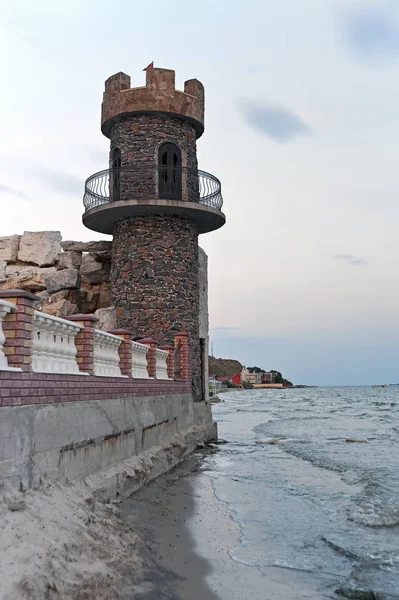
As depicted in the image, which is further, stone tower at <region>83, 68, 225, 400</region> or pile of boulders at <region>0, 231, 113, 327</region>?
pile of boulders at <region>0, 231, 113, 327</region>

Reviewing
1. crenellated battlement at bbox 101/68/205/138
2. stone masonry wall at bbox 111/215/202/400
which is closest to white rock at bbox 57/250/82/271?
stone masonry wall at bbox 111/215/202/400

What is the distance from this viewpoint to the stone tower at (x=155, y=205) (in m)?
19.7

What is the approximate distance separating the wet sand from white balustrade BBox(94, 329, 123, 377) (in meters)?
2.15

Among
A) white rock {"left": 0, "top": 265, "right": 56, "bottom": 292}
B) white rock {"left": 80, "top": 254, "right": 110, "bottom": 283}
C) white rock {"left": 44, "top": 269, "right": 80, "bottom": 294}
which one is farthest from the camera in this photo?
white rock {"left": 0, "top": 265, "right": 56, "bottom": 292}

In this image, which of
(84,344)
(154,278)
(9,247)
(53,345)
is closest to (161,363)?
(154,278)

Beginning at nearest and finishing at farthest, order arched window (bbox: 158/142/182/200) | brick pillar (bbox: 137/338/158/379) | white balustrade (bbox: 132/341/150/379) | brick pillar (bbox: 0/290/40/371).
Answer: brick pillar (bbox: 0/290/40/371), white balustrade (bbox: 132/341/150/379), brick pillar (bbox: 137/338/158/379), arched window (bbox: 158/142/182/200)

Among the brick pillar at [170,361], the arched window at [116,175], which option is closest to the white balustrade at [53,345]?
the brick pillar at [170,361]

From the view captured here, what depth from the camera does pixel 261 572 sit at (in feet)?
23.6

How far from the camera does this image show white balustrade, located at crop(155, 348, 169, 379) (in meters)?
15.2

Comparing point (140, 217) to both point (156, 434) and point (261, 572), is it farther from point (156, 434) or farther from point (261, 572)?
point (261, 572)

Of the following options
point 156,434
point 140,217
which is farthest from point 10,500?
point 140,217

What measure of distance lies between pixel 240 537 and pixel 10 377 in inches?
179

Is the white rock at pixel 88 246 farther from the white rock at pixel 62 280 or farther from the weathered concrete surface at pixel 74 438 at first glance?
the weathered concrete surface at pixel 74 438

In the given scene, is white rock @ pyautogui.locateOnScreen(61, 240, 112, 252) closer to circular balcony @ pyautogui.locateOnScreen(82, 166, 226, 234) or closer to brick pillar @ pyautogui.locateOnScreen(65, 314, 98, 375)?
circular balcony @ pyautogui.locateOnScreen(82, 166, 226, 234)
